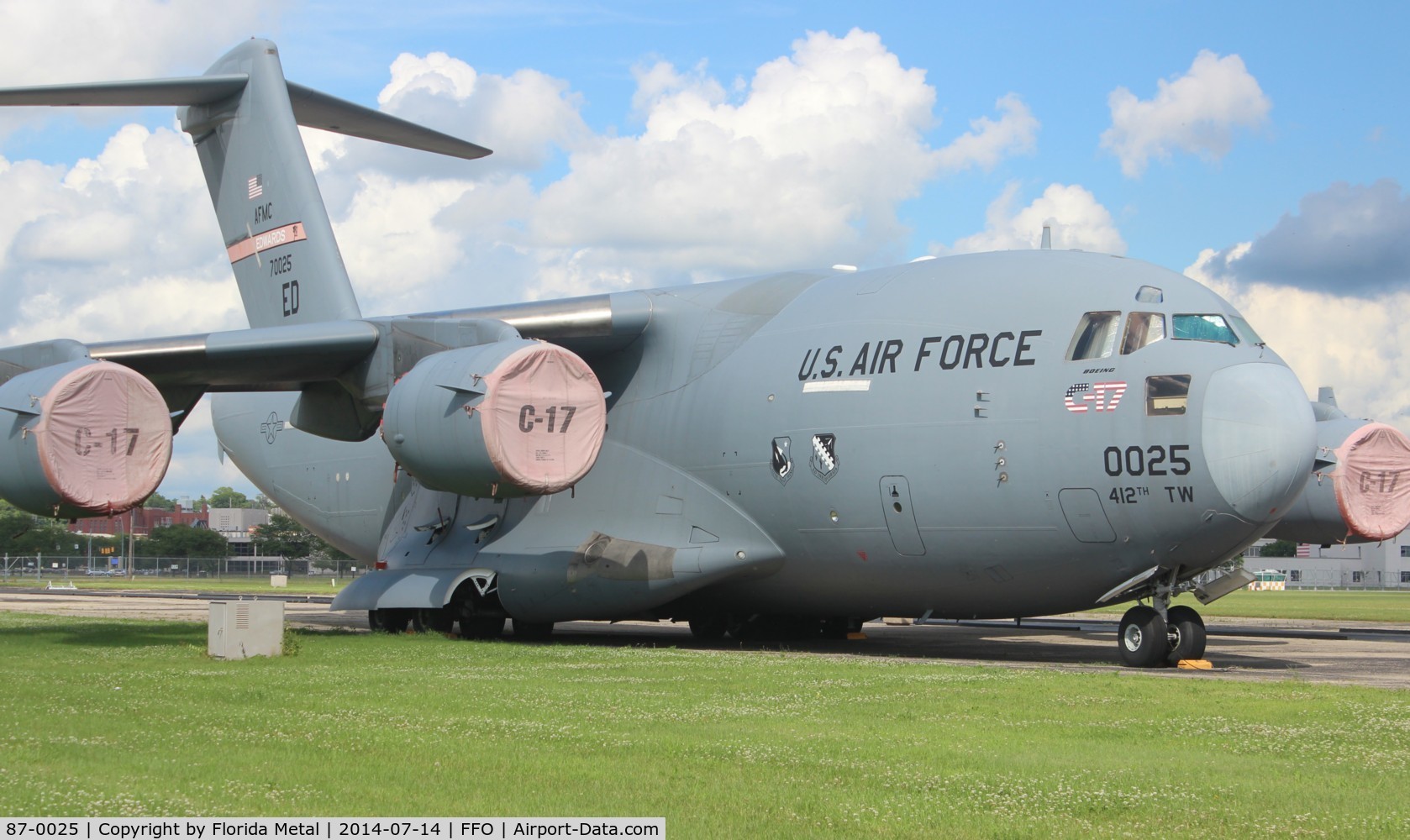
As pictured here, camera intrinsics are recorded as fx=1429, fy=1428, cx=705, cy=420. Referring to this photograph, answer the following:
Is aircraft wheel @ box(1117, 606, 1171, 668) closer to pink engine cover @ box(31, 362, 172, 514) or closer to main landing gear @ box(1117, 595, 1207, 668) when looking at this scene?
main landing gear @ box(1117, 595, 1207, 668)

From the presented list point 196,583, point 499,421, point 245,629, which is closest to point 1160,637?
point 499,421

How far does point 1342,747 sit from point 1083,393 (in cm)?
558

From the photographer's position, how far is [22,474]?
13.4 metres

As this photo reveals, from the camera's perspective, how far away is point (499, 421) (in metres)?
13.5

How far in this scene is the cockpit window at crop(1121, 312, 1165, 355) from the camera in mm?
13234

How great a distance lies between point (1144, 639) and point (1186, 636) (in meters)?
0.44

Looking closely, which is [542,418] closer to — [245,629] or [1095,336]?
[245,629]

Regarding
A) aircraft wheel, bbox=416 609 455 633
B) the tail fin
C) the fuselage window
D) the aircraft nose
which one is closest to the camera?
the aircraft nose

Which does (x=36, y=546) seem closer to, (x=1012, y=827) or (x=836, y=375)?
(x=836, y=375)

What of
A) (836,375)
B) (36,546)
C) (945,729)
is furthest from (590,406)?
(36,546)

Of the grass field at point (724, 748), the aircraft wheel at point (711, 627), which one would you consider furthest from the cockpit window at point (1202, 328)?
the aircraft wheel at point (711, 627)

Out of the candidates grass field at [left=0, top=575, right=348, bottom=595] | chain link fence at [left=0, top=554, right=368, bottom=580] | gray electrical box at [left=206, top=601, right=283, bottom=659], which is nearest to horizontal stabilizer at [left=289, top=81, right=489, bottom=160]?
gray electrical box at [left=206, top=601, right=283, bottom=659]

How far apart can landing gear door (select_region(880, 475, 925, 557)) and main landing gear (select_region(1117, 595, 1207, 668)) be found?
2.13 m
